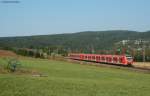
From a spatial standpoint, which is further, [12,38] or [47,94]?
[12,38]

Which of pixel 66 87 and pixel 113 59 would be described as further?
pixel 113 59

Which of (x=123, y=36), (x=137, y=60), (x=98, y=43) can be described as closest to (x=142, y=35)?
(x=123, y=36)

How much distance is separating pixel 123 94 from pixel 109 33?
185146 mm

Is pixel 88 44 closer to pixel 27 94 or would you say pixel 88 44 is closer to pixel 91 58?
pixel 91 58

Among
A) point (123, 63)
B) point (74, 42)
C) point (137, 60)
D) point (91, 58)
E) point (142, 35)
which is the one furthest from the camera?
point (74, 42)

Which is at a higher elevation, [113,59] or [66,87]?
[66,87]

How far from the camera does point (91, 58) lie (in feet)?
285

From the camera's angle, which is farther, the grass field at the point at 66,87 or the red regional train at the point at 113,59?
the red regional train at the point at 113,59

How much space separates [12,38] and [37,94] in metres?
185

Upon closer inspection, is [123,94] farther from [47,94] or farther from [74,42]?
[74,42]

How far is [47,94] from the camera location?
13.3 meters

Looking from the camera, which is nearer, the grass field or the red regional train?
the grass field

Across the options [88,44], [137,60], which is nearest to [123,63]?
[137,60]

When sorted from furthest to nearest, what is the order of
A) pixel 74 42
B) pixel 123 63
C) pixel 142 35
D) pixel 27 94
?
pixel 74 42, pixel 142 35, pixel 123 63, pixel 27 94
